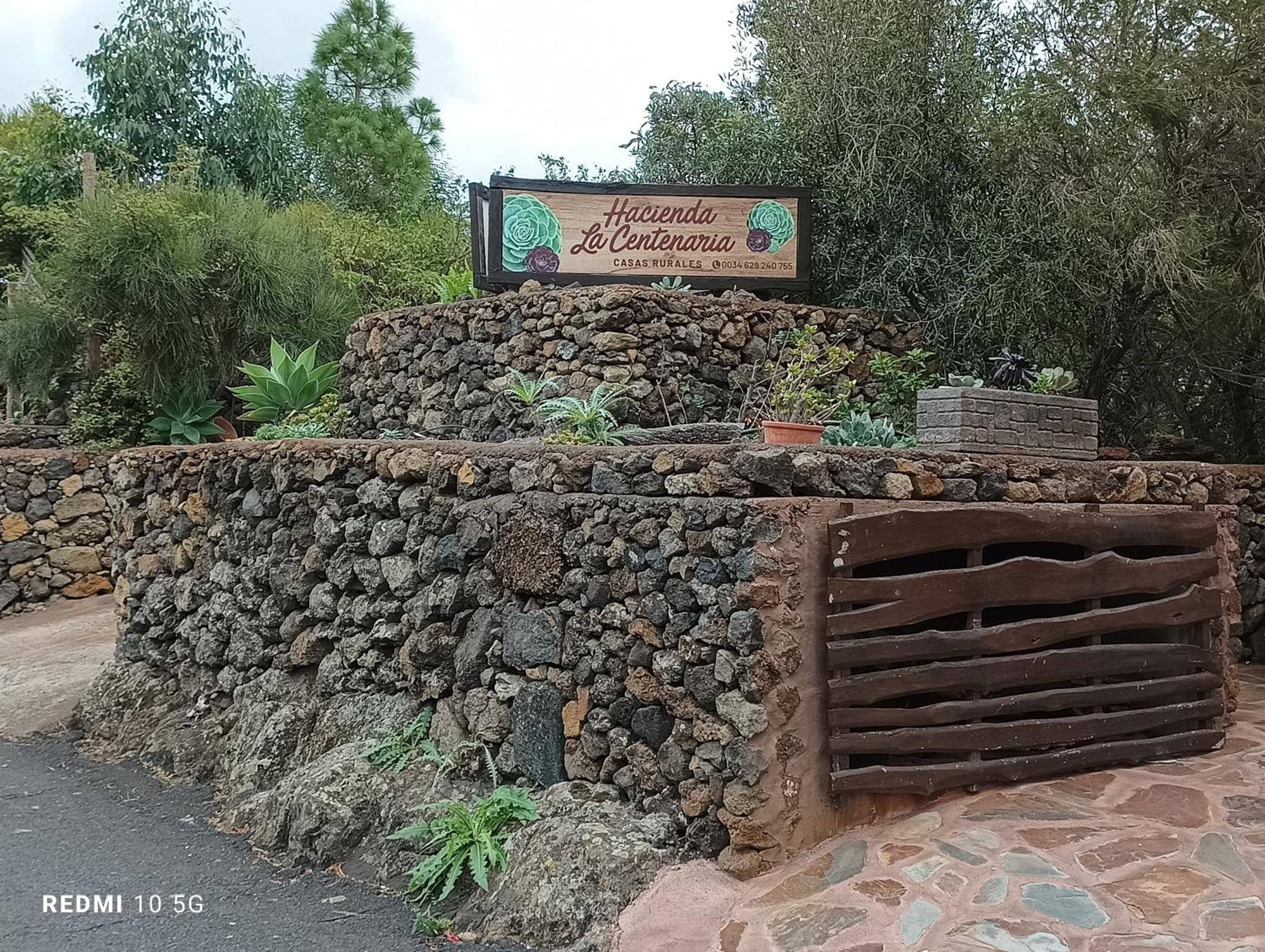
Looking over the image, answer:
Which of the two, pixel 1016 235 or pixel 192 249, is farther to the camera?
pixel 192 249

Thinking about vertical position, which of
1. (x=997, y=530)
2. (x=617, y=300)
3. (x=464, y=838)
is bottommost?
(x=464, y=838)

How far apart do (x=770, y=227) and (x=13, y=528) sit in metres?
9.78

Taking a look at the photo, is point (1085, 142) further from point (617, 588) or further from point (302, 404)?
point (302, 404)

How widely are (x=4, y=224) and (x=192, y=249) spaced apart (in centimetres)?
Result: 889

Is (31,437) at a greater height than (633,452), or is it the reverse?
(633,452)

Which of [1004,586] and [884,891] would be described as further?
[1004,586]

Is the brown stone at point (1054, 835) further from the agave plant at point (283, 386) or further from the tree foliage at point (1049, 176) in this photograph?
the agave plant at point (283, 386)

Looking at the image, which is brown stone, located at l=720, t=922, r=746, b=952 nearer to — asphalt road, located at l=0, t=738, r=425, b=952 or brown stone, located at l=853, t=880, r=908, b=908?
brown stone, located at l=853, t=880, r=908, b=908

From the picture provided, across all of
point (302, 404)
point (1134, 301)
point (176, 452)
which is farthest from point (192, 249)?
point (1134, 301)

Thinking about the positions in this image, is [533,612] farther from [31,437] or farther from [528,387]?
[31,437]

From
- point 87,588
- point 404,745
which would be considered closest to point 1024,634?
point 404,745

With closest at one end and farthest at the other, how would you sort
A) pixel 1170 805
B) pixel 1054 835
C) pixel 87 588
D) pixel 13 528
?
pixel 1054 835 < pixel 1170 805 < pixel 13 528 < pixel 87 588

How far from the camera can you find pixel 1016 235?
31.9 feet

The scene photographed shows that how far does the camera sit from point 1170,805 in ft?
17.0
